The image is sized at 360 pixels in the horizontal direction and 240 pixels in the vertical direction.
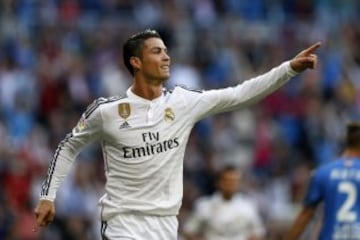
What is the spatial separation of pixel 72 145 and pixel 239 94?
4.07 ft

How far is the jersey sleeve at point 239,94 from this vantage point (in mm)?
11406

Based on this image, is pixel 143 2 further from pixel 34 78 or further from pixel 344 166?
pixel 344 166

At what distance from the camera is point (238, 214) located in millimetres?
16734

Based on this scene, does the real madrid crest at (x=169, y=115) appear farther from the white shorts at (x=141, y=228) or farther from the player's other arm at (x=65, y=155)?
the white shorts at (x=141, y=228)

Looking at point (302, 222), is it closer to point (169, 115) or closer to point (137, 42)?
point (169, 115)

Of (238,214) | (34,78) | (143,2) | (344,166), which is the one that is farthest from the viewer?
(143,2)

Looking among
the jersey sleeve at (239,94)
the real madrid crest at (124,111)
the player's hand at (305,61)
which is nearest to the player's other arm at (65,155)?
the real madrid crest at (124,111)

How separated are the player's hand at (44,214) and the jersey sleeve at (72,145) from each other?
0.09m

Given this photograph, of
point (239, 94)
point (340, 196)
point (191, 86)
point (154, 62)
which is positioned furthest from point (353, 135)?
point (191, 86)

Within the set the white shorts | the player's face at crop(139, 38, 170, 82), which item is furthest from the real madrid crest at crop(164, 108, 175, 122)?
the white shorts

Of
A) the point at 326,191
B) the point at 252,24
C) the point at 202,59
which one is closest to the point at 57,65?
the point at 202,59

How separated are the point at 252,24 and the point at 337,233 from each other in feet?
44.3

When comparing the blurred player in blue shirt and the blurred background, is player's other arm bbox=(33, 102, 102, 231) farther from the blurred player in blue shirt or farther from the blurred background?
the blurred background

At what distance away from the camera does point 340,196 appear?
1341 centimetres
